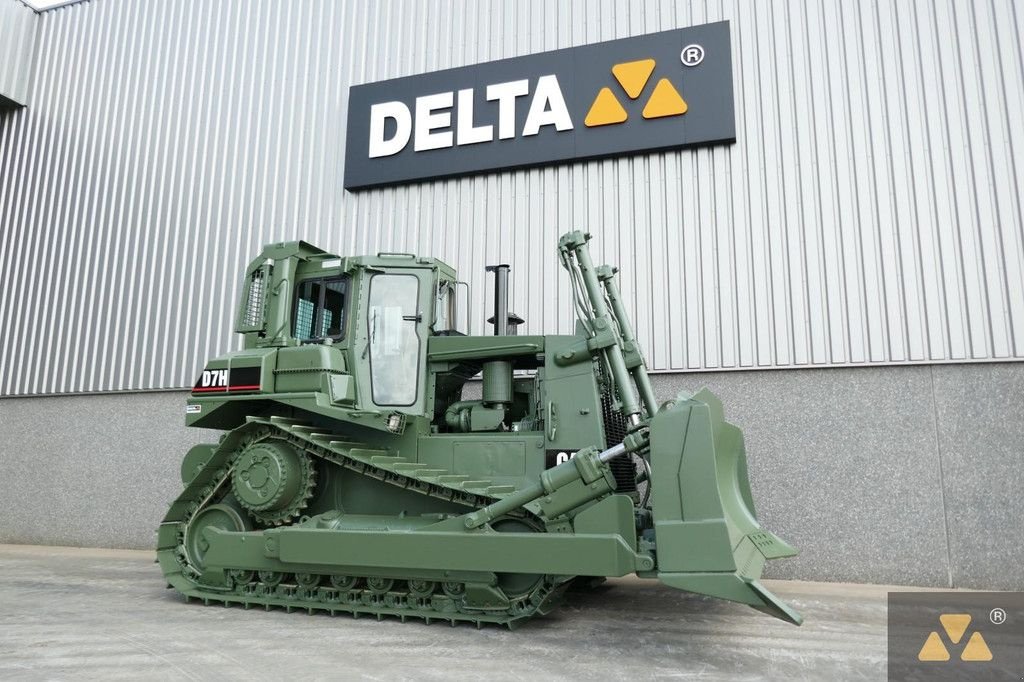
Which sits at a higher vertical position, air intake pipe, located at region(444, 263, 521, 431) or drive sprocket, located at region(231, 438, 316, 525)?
air intake pipe, located at region(444, 263, 521, 431)

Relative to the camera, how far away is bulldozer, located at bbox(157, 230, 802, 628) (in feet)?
15.5

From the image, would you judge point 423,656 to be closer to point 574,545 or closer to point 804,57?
point 574,545

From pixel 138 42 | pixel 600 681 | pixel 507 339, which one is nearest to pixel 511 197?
pixel 507 339

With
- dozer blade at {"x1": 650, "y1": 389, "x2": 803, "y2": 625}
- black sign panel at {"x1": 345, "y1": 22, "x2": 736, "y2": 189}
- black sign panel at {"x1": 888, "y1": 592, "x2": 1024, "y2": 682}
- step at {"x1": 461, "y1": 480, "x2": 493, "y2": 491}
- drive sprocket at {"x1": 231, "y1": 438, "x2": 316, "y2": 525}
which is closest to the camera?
black sign panel at {"x1": 888, "y1": 592, "x2": 1024, "y2": 682}

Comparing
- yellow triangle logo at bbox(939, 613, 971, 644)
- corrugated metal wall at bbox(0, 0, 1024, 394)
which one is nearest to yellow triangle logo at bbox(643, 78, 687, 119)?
corrugated metal wall at bbox(0, 0, 1024, 394)

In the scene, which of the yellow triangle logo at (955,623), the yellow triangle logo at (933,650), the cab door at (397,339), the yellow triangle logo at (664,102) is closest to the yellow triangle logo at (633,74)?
the yellow triangle logo at (664,102)

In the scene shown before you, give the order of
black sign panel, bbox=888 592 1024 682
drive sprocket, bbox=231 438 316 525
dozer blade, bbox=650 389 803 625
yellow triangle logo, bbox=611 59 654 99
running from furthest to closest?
yellow triangle logo, bbox=611 59 654 99 < drive sprocket, bbox=231 438 316 525 < dozer blade, bbox=650 389 803 625 < black sign panel, bbox=888 592 1024 682

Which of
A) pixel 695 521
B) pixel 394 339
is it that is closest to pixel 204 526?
pixel 394 339

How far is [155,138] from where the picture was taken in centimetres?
1120

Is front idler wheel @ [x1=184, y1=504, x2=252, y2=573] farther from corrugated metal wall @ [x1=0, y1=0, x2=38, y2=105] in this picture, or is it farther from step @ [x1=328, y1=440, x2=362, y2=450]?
corrugated metal wall @ [x1=0, y1=0, x2=38, y2=105]

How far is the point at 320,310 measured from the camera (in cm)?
661

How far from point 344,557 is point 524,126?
6.33 metres

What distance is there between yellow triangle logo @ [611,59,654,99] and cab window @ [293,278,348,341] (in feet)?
15.8

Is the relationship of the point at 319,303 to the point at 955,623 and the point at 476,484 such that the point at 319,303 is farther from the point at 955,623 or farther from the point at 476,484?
the point at 955,623
